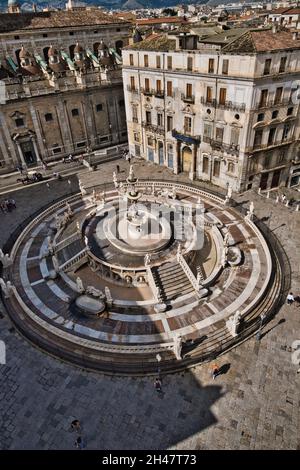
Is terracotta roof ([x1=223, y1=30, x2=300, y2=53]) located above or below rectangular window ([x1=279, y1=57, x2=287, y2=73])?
above

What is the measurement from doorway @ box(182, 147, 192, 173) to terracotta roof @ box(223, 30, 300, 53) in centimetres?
1268

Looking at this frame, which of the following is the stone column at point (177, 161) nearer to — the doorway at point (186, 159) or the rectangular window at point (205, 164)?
the doorway at point (186, 159)

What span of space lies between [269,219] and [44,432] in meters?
27.6

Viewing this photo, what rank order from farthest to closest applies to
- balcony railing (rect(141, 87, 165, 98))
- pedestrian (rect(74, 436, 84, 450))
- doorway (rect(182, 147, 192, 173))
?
doorway (rect(182, 147, 192, 173))
balcony railing (rect(141, 87, 165, 98))
pedestrian (rect(74, 436, 84, 450))

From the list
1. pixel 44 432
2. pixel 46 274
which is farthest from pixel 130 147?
pixel 44 432

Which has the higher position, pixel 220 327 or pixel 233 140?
pixel 233 140

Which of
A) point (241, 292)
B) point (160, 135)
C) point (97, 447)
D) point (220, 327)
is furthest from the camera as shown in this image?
point (160, 135)

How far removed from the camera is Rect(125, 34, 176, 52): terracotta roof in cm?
4022

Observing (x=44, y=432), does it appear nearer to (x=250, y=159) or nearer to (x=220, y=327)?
(x=220, y=327)

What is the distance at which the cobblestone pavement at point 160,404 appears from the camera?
1819cm

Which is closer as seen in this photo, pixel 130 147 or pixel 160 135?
pixel 160 135

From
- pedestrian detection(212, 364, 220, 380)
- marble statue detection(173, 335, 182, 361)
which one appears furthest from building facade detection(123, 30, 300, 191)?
pedestrian detection(212, 364, 220, 380)

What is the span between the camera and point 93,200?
39.7 metres

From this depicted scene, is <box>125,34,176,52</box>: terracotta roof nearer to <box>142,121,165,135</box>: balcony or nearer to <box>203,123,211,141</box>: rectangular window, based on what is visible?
<box>142,121,165,135</box>: balcony
